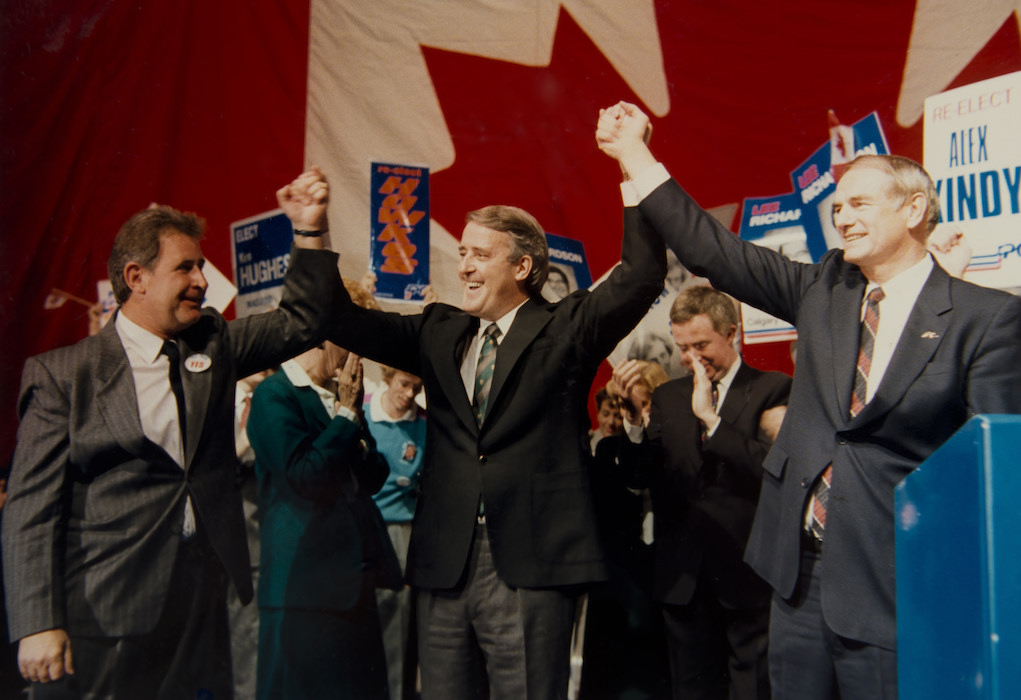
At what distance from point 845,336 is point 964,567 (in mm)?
1116

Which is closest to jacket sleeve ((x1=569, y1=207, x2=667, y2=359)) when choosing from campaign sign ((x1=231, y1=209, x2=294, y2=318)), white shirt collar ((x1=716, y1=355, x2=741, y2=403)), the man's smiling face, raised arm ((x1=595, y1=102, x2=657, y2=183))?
raised arm ((x1=595, y1=102, x2=657, y2=183))

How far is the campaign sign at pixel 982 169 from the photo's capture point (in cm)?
275

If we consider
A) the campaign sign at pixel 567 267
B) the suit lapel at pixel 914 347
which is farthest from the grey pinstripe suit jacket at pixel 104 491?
the campaign sign at pixel 567 267

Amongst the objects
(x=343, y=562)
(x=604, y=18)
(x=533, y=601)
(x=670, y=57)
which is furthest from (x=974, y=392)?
(x=604, y=18)

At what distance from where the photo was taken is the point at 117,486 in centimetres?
234

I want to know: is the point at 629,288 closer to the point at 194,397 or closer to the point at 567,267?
the point at 194,397

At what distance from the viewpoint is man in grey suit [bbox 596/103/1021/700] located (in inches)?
76.7

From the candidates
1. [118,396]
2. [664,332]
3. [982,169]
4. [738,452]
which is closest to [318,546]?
[118,396]

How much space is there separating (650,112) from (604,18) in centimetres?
48

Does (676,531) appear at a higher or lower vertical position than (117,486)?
lower

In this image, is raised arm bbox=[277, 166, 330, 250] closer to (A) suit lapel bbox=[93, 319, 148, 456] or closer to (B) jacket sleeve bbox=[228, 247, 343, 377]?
(B) jacket sleeve bbox=[228, 247, 343, 377]

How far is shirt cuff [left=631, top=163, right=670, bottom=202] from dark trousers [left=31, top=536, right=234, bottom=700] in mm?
1557

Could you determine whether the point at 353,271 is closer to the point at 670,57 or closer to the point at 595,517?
the point at 670,57

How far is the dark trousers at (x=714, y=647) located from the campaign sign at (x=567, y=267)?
4.69 feet
